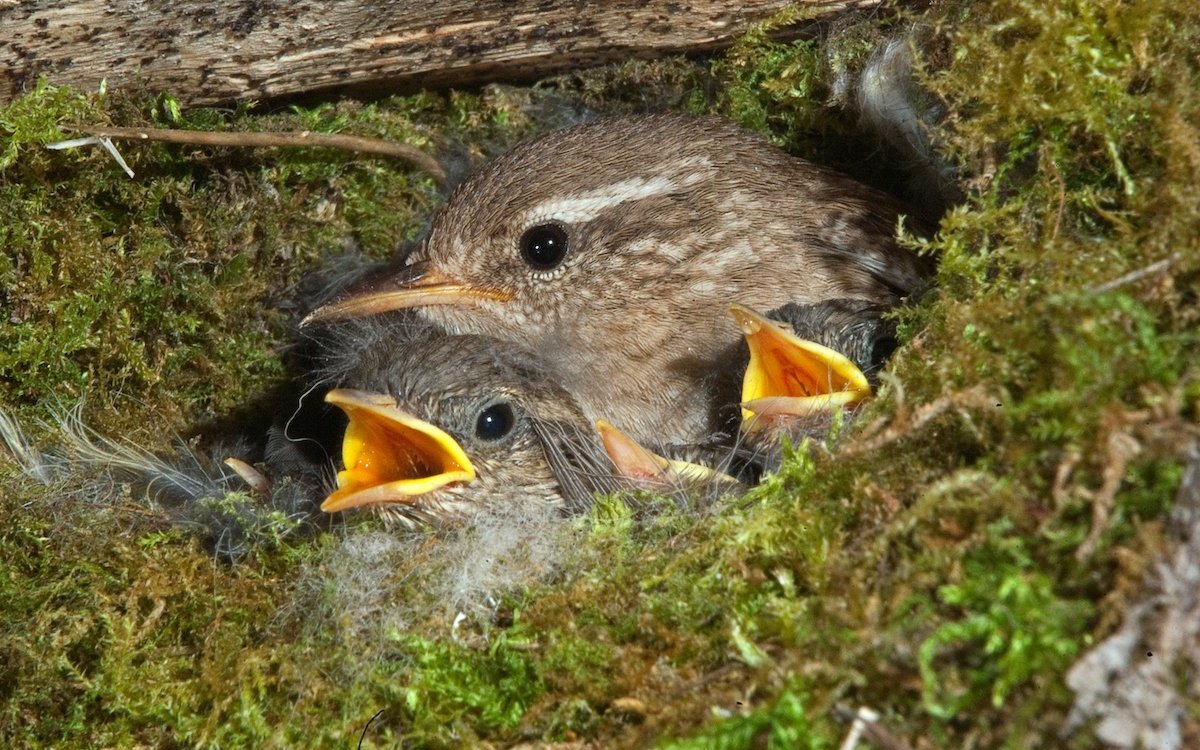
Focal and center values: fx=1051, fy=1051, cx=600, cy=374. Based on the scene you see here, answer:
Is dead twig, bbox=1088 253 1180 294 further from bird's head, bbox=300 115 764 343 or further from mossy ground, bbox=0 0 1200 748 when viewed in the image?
bird's head, bbox=300 115 764 343

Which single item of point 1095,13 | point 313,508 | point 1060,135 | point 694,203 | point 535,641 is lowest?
point 313,508

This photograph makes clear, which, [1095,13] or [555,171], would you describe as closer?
[1095,13]

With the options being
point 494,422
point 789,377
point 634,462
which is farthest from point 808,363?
point 494,422

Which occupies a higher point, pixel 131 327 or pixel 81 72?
pixel 81 72

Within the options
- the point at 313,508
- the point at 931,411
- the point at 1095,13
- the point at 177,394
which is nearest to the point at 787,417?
the point at 931,411

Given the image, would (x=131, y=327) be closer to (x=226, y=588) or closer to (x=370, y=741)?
(x=226, y=588)

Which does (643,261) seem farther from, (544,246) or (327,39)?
(327,39)

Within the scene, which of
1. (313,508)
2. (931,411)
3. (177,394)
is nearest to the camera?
(931,411)
